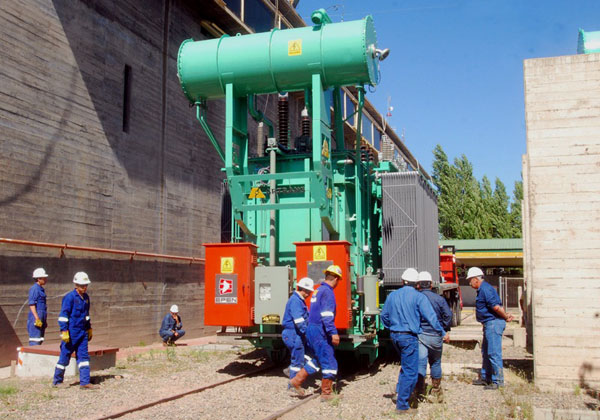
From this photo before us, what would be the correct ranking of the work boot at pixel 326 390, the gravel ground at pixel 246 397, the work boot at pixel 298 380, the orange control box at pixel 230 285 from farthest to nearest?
the orange control box at pixel 230 285 → the work boot at pixel 298 380 → the work boot at pixel 326 390 → the gravel ground at pixel 246 397

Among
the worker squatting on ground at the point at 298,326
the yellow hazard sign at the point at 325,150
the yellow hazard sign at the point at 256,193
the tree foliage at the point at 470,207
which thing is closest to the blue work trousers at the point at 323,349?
the worker squatting on ground at the point at 298,326

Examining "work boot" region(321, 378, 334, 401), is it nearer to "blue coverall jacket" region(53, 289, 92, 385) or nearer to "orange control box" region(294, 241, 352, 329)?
"orange control box" region(294, 241, 352, 329)

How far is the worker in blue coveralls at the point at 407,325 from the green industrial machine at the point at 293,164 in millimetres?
2137

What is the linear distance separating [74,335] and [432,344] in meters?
5.38

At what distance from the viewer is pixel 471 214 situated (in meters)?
47.8

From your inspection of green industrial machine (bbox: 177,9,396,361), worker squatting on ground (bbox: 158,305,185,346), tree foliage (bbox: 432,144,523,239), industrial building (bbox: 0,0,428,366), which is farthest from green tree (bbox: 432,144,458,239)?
green industrial machine (bbox: 177,9,396,361)

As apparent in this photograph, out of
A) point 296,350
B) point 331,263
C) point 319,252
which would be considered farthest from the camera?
point 319,252

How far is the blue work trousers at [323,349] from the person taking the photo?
8797 millimetres

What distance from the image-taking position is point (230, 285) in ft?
34.3

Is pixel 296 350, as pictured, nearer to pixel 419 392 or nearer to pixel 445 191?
pixel 419 392

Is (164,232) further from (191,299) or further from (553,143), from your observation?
(553,143)

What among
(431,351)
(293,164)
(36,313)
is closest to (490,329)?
(431,351)

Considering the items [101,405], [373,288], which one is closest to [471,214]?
[373,288]

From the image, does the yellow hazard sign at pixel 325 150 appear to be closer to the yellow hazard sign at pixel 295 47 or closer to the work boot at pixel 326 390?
the yellow hazard sign at pixel 295 47
